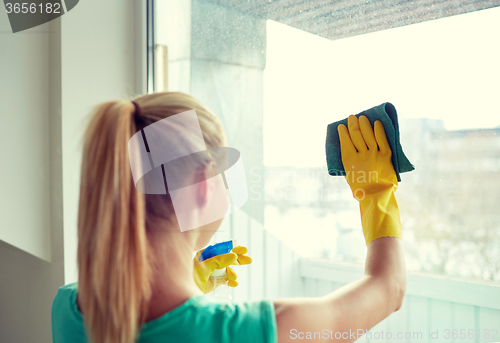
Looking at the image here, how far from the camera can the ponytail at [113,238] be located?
1.72 ft

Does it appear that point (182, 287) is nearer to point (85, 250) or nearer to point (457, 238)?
point (85, 250)

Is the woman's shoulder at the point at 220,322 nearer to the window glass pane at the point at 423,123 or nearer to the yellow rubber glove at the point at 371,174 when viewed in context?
the yellow rubber glove at the point at 371,174

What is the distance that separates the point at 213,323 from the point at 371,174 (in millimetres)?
380

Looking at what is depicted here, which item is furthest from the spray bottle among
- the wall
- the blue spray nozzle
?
the wall

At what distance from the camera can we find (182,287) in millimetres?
568

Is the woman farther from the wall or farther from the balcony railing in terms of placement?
the wall

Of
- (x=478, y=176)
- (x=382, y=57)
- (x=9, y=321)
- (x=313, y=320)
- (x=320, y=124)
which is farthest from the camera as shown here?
(x=9, y=321)

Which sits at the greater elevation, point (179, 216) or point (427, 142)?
point (427, 142)

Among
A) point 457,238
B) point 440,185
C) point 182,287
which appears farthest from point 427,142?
point 182,287

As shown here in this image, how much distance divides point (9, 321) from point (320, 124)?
1.31 m
